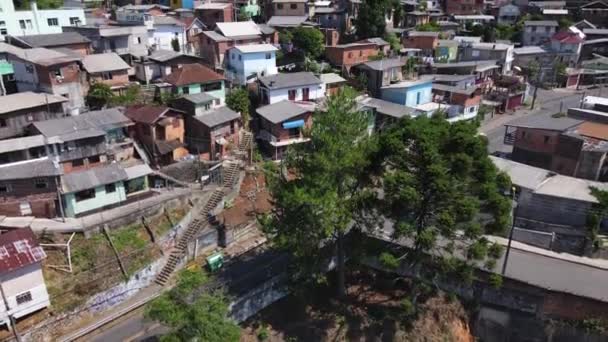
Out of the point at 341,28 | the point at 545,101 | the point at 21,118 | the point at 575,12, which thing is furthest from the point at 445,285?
the point at 575,12

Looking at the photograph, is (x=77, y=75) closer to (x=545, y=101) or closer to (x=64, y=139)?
(x=64, y=139)

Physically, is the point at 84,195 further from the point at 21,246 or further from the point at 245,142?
the point at 245,142

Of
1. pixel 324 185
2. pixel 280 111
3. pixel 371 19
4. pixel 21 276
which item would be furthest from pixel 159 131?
pixel 371 19

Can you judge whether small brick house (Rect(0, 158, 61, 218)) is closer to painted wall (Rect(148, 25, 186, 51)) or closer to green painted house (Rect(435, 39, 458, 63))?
painted wall (Rect(148, 25, 186, 51))

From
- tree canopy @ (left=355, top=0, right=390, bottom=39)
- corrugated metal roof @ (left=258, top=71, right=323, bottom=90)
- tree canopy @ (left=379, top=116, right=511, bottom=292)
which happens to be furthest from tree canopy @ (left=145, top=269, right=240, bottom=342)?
tree canopy @ (left=355, top=0, right=390, bottom=39)

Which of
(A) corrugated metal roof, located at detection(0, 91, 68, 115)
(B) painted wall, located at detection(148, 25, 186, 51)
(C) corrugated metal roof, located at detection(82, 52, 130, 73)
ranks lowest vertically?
(A) corrugated metal roof, located at detection(0, 91, 68, 115)

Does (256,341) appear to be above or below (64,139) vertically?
below

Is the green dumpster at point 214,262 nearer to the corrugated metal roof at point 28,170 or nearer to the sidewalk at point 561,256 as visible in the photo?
the corrugated metal roof at point 28,170
